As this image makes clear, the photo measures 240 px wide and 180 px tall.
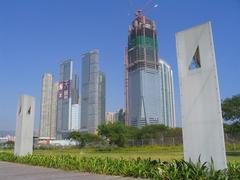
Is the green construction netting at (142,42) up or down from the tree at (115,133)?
up

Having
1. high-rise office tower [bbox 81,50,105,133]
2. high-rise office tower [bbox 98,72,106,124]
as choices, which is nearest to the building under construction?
high-rise office tower [bbox 98,72,106,124]

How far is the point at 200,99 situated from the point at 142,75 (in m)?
106

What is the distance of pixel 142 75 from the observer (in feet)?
374

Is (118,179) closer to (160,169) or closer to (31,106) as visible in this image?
(160,169)

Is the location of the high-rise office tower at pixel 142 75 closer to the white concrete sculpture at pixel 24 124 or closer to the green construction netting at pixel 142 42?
the green construction netting at pixel 142 42

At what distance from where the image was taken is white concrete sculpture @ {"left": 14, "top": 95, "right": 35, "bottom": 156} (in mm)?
16906

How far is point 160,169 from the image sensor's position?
771 centimetres

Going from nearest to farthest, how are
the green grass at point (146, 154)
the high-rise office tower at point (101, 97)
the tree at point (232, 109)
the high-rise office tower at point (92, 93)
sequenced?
the green grass at point (146, 154) → the tree at point (232, 109) → the high-rise office tower at point (92, 93) → the high-rise office tower at point (101, 97)

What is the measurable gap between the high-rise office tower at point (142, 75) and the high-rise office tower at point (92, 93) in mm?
13259

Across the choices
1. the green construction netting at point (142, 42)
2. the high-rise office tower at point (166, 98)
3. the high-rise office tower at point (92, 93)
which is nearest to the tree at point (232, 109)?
the high-rise office tower at point (166, 98)

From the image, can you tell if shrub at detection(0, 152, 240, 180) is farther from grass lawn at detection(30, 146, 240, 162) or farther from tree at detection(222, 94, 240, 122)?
tree at detection(222, 94, 240, 122)

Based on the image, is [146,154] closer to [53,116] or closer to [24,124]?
[24,124]

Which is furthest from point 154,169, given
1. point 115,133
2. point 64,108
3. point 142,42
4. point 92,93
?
point 64,108

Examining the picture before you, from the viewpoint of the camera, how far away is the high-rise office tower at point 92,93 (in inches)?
4769
